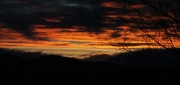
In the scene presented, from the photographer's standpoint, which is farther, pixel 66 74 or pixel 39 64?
pixel 39 64

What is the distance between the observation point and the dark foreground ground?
45.0 ft

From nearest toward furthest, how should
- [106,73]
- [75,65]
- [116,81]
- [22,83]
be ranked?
[22,83] < [116,81] < [106,73] < [75,65]

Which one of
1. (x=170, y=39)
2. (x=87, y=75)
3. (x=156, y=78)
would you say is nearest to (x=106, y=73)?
(x=87, y=75)

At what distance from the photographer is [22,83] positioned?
13.1 meters

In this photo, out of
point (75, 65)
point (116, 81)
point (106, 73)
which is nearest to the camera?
point (116, 81)

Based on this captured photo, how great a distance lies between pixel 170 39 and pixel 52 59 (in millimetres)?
7342

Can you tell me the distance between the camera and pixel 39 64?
51.8ft

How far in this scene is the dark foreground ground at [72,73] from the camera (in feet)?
45.0

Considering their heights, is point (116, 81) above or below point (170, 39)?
below

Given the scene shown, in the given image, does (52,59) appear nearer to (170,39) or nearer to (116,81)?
(116,81)

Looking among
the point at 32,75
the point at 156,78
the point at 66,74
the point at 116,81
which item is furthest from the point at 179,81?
the point at 32,75

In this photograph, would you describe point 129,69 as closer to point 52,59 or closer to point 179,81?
point 179,81

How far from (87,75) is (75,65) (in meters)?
1.68

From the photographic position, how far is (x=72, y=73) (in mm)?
14641
